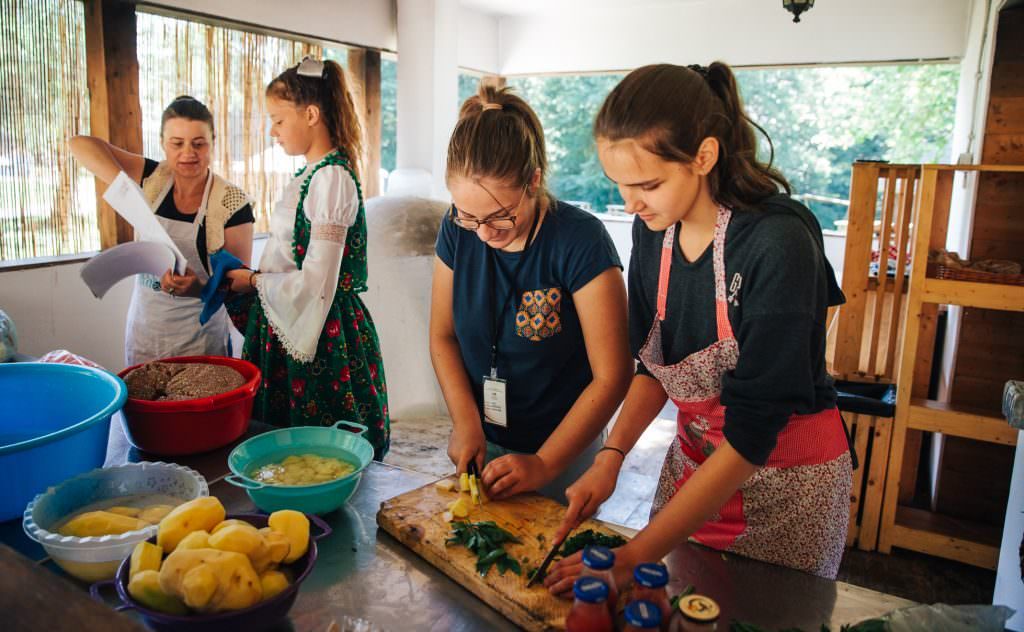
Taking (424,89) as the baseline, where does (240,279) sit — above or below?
below

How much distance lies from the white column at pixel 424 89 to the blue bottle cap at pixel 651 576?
4.69 m

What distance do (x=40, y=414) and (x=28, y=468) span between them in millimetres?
320

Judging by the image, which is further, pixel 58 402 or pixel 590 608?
pixel 58 402

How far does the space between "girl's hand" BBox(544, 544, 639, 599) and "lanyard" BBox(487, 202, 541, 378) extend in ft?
2.15

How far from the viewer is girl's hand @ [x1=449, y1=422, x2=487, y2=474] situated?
1514 mm

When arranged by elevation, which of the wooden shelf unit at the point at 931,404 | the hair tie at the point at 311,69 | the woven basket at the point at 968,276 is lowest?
the wooden shelf unit at the point at 931,404

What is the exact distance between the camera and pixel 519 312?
5.36ft

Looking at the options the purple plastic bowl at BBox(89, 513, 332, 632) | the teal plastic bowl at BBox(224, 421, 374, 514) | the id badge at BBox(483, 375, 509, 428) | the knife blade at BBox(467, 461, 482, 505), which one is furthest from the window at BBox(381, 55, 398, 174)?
the purple plastic bowl at BBox(89, 513, 332, 632)

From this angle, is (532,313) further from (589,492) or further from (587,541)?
(587,541)

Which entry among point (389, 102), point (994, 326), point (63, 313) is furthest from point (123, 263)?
point (389, 102)

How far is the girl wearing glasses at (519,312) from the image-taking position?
4.91 feet

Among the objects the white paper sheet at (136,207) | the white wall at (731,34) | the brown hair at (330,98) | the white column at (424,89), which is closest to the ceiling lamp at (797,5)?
the white wall at (731,34)

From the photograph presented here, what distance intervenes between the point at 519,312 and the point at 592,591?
0.89 meters

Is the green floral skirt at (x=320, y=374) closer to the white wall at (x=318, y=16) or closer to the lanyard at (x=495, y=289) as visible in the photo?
the lanyard at (x=495, y=289)
